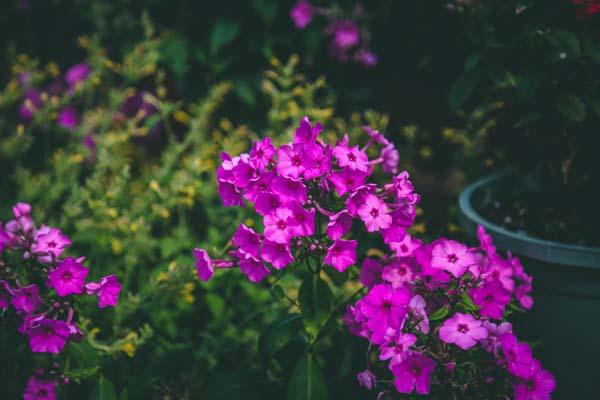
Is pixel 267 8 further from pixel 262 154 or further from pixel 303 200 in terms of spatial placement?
pixel 303 200

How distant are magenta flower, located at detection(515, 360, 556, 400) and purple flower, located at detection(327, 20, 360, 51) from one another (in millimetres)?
1641

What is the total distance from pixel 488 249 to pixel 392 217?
294 millimetres

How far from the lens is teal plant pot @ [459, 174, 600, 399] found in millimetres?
1517

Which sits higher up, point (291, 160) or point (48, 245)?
point (291, 160)

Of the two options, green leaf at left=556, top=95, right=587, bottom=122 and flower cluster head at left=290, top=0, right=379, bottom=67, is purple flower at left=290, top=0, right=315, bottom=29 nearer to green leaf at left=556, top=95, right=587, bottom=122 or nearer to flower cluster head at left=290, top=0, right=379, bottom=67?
flower cluster head at left=290, top=0, right=379, bottom=67

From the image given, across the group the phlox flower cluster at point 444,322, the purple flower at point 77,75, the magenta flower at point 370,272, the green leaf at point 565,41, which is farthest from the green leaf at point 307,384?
the purple flower at point 77,75

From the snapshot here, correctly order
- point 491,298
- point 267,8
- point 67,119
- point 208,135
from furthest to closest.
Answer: point 208,135 < point 67,119 < point 267,8 < point 491,298

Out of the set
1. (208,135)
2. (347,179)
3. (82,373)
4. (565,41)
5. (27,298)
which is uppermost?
(565,41)

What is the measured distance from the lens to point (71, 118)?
8.98ft

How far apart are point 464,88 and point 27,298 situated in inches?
50.5

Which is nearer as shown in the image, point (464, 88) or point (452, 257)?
point (452, 257)

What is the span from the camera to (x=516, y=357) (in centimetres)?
124

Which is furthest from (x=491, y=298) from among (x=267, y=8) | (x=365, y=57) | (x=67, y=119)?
(x=67, y=119)

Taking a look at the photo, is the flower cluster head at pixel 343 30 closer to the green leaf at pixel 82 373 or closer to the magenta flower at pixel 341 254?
the magenta flower at pixel 341 254
